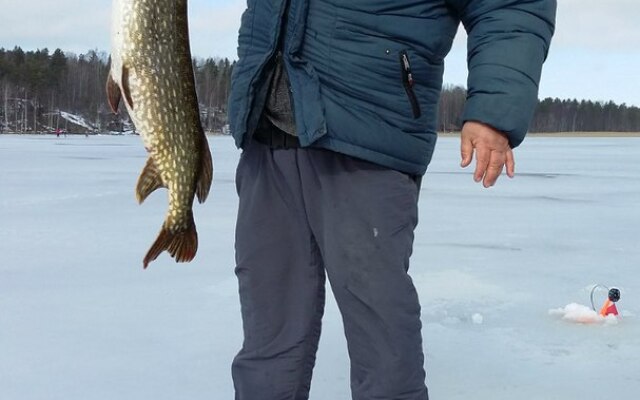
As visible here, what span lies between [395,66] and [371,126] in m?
0.16

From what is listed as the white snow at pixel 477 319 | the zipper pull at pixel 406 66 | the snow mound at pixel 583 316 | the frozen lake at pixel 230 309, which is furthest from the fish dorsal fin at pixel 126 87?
the snow mound at pixel 583 316

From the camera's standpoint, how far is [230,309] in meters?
3.91

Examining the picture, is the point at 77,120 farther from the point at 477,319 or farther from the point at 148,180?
the point at 148,180

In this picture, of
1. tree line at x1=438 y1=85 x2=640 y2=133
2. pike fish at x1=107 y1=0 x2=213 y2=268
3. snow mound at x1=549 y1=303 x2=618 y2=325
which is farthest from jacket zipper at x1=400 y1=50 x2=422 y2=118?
tree line at x1=438 y1=85 x2=640 y2=133

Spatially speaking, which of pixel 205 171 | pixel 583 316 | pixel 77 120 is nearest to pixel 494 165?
pixel 205 171

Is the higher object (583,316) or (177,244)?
(177,244)

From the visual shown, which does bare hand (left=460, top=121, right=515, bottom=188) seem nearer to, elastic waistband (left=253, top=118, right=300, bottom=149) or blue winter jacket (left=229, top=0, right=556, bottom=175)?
blue winter jacket (left=229, top=0, right=556, bottom=175)

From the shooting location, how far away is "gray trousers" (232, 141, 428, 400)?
6.59 feet

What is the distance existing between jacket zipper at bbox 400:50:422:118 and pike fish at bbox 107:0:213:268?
0.61 m

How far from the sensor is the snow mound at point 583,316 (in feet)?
12.5

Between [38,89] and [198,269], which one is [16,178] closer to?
[198,269]

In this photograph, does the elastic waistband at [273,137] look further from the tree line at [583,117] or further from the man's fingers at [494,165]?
the tree line at [583,117]

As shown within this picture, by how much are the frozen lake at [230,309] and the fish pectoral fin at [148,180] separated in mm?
880

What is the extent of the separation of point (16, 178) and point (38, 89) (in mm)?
59117
